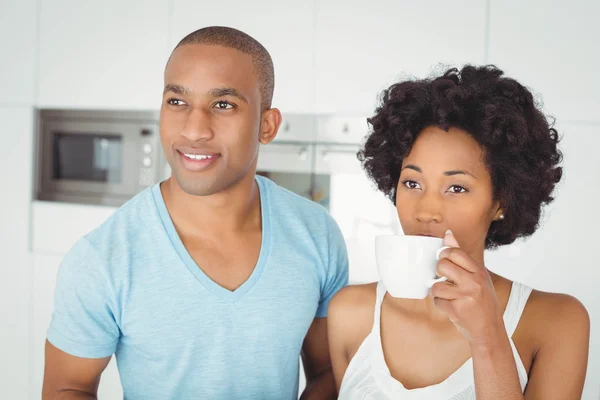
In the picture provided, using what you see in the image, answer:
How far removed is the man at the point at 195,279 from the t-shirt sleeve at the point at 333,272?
0.08 m

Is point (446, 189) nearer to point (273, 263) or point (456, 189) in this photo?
point (456, 189)

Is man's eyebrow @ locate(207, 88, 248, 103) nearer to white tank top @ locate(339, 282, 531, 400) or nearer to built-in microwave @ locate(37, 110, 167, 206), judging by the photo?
white tank top @ locate(339, 282, 531, 400)

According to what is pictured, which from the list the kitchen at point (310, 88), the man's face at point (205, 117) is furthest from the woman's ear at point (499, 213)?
the kitchen at point (310, 88)

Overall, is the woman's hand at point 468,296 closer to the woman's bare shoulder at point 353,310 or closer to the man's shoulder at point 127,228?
the woman's bare shoulder at point 353,310

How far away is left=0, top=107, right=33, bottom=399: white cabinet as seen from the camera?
2779 millimetres

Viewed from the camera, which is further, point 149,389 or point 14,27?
point 14,27

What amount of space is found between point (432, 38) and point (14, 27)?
1.87 metres

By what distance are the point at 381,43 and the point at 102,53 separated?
1212 millimetres

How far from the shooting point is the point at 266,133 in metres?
1.34

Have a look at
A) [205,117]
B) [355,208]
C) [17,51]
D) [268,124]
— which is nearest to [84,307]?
[205,117]

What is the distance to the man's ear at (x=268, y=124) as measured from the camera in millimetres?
1320

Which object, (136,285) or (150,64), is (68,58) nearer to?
(150,64)

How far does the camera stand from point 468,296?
81cm

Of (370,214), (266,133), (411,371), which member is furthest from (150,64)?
(411,371)
